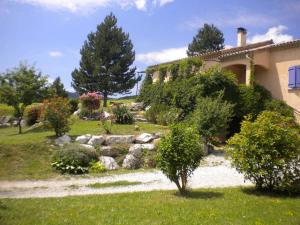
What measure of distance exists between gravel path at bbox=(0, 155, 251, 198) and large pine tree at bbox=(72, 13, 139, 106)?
88.1 feet

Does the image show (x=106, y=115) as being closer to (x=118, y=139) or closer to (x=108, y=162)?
(x=118, y=139)

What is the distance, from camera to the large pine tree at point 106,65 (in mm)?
40188

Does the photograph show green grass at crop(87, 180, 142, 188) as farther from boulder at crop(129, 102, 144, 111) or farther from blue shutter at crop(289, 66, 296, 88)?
boulder at crop(129, 102, 144, 111)

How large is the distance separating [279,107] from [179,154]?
653 inches

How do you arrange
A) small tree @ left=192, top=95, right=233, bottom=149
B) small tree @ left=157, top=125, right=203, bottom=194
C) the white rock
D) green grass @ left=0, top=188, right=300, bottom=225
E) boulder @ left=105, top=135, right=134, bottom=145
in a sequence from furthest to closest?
the white rock, small tree @ left=192, top=95, right=233, bottom=149, boulder @ left=105, top=135, right=134, bottom=145, small tree @ left=157, top=125, right=203, bottom=194, green grass @ left=0, top=188, right=300, bottom=225

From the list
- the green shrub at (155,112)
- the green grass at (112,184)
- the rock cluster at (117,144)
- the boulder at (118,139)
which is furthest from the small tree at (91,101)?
the green grass at (112,184)

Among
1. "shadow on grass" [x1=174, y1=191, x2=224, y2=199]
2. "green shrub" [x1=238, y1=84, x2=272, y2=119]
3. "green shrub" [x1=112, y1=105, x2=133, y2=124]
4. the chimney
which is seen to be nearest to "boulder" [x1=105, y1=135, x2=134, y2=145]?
"green shrub" [x1=112, y1=105, x2=133, y2=124]

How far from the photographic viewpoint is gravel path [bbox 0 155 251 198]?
1120cm

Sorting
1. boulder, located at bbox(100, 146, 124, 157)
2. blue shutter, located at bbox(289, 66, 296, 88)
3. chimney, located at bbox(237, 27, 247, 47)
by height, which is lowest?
boulder, located at bbox(100, 146, 124, 157)

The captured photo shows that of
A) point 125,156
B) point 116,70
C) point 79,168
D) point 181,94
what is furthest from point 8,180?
point 116,70

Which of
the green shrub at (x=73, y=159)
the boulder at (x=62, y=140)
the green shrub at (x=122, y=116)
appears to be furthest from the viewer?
the green shrub at (x=122, y=116)

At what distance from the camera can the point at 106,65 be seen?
40531 millimetres

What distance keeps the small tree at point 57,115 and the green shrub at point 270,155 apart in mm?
10218

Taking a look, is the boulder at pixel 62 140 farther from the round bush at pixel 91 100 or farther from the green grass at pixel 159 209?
the green grass at pixel 159 209
